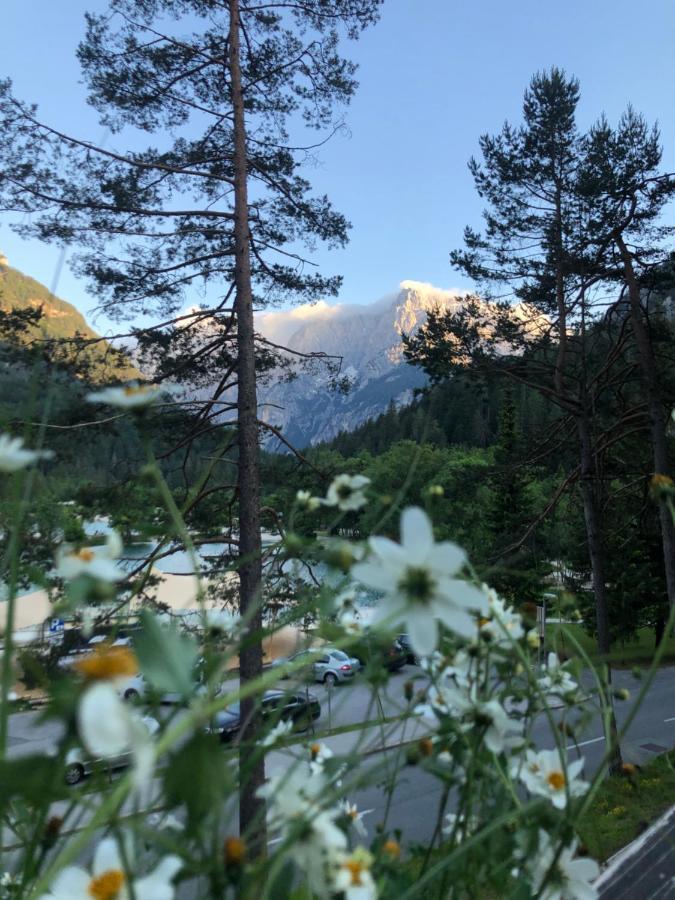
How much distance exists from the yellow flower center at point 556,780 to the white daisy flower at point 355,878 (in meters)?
0.22

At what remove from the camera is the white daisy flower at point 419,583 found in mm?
335

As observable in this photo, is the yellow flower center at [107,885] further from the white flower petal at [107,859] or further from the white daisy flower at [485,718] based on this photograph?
the white daisy flower at [485,718]

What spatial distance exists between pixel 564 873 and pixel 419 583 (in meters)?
0.31

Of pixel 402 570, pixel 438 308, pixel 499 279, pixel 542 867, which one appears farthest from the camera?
pixel 499 279

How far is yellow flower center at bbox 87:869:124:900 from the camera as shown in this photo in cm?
32

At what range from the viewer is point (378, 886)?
14.8 inches

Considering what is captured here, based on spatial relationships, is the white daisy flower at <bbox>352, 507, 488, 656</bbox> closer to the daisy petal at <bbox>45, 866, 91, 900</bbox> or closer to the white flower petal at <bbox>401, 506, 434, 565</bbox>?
the white flower petal at <bbox>401, 506, 434, 565</bbox>

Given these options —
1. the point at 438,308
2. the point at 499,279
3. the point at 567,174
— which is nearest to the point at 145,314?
the point at 438,308

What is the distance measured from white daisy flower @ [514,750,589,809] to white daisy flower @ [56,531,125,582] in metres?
0.37

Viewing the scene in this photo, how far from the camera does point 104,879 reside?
33cm

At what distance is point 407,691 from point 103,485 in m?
4.46

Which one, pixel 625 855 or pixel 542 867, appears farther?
pixel 625 855

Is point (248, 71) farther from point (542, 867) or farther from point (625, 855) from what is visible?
point (625, 855)

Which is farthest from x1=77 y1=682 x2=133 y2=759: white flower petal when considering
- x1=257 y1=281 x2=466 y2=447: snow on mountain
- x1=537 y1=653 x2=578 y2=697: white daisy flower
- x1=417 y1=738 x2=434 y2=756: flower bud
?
x1=257 y1=281 x2=466 y2=447: snow on mountain
